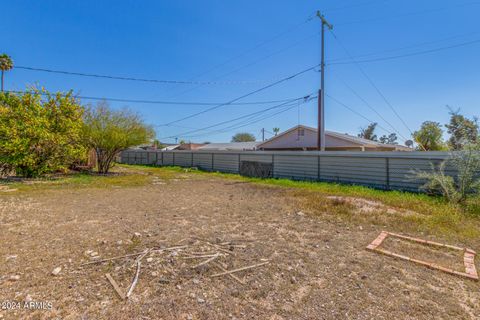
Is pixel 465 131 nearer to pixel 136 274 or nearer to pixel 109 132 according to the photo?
pixel 136 274

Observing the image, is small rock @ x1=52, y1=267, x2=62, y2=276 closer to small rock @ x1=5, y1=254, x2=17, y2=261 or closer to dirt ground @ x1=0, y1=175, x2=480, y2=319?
dirt ground @ x1=0, y1=175, x2=480, y2=319

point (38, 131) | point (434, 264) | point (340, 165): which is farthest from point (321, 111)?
point (38, 131)

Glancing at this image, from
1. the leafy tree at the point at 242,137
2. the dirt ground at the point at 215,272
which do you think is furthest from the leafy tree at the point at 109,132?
the leafy tree at the point at 242,137

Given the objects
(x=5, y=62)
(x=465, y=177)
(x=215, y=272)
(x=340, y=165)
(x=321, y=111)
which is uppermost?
(x=5, y=62)

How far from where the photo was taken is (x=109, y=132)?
11.9 meters

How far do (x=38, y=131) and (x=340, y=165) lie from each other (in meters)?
12.4

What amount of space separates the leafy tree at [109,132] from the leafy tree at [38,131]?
23.2 inches

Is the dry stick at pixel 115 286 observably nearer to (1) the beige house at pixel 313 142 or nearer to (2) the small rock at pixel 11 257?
(2) the small rock at pixel 11 257

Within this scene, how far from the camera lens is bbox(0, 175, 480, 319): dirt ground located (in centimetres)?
189

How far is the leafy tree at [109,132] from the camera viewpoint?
11633 millimetres

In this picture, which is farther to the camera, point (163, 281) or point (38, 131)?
point (38, 131)

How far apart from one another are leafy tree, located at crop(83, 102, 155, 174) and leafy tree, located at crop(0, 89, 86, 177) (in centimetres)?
59

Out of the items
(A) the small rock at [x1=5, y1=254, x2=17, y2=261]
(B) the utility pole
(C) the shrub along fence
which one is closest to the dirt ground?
(A) the small rock at [x1=5, y1=254, x2=17, y2=261]

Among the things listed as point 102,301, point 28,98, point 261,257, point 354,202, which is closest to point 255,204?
point 354,202
